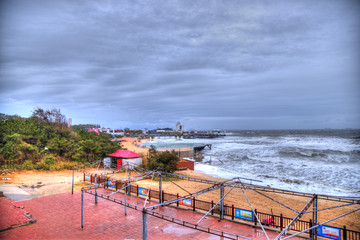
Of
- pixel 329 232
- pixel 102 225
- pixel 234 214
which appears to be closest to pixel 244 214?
pixel 234 214

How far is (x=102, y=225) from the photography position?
12086 millimetres

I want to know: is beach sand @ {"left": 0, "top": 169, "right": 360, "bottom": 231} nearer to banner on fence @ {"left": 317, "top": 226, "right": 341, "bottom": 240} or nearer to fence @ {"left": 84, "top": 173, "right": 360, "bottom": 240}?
fence @ {"left": 84, "top": 173, "right": 360, "bottom": 240}

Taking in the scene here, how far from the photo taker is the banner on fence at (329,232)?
9203 mm

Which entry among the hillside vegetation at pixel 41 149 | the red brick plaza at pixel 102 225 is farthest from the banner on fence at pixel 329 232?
the hillside vegetation at pixel 41 149

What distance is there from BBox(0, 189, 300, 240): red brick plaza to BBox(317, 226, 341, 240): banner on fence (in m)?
2.17

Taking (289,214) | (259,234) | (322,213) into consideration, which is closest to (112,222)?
(259,234)

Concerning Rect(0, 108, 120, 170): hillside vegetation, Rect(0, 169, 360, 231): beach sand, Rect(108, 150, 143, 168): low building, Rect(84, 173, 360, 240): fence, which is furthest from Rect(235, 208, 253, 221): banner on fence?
Rect(0, 108, 120, 170): hillside vegetation

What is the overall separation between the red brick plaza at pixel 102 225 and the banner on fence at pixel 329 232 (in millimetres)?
2173

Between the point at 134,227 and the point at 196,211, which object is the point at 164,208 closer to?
the point at 196,211

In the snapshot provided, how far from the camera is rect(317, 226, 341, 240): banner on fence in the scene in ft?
30.2

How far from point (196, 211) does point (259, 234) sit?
426 centimetres

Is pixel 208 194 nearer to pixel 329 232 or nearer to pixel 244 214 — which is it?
pixel 244 214

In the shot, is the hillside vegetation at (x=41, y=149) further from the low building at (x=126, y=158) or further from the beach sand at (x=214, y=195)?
the low building at (x=126, y=158)

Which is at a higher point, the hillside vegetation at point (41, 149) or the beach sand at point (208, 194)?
the hillside vegetation at point (41, 149)
